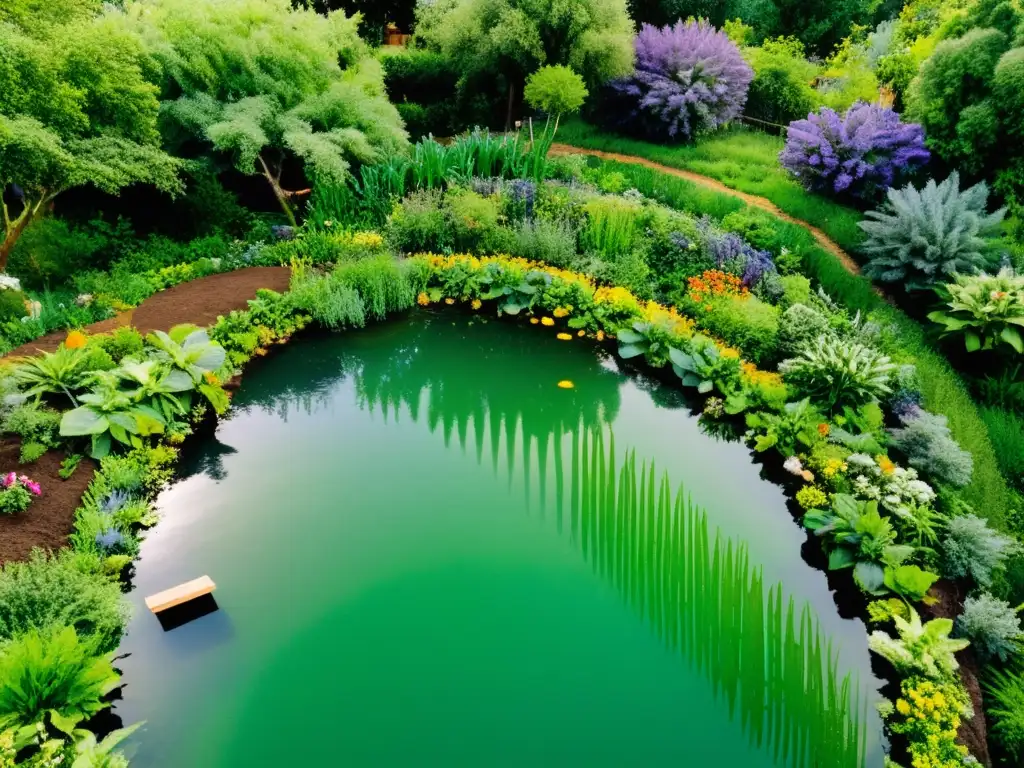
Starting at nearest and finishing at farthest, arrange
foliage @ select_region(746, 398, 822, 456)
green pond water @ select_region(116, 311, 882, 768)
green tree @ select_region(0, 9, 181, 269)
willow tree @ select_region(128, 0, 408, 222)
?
green pond water @ select_region(116, 311, 882, 768), foliage @ select_region(746, 398, 822, 456), green tree @ select_region(0, 9, 181, 269), willow tree @ select_region(128, 0, 408, 222)

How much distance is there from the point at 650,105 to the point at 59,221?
10.9 metres

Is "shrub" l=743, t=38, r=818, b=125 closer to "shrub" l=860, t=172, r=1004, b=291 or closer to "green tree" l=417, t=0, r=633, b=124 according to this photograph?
"green tree" l=417, t=0, r=633, b=124

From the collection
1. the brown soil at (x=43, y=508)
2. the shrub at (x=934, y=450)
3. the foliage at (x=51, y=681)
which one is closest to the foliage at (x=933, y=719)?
the shrub at (x=934, y=450)

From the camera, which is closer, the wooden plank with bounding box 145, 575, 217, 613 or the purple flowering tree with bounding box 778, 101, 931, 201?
the wooden plank with bounding box 145, 575, 217, 613

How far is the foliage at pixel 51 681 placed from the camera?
12.9ft

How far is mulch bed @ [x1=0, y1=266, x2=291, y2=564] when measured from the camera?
17.7 feet

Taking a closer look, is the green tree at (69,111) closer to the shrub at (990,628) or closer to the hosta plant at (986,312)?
the shrub at (990,628)

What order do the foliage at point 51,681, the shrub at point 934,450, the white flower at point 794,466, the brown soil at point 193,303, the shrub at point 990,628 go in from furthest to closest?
the brown soil at point 193,303, the white flower at point 794,466, the shrub at point 934,450, the shrub at point 990,628, the foliage at point 51,681

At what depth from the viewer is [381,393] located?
802cm

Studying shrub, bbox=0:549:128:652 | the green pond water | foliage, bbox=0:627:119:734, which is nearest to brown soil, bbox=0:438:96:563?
shrub, bbox=0:549:128:652

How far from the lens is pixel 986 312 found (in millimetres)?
7629

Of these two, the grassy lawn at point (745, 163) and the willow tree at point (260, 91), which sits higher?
the willow tree at point (260, 91)

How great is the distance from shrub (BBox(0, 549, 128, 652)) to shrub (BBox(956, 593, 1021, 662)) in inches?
231

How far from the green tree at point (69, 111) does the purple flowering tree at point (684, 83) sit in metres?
9.48
